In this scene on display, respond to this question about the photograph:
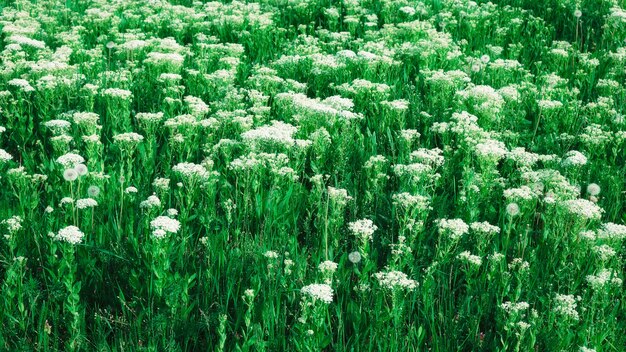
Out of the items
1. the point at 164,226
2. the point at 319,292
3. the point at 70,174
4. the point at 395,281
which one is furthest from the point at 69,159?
the point at 395,281

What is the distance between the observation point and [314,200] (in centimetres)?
487

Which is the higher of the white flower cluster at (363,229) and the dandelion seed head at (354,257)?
the white flower cluster at (363,229)

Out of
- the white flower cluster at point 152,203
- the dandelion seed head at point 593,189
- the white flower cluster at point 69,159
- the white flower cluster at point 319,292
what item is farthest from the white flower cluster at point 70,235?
the dandelion seed head at point 593,189


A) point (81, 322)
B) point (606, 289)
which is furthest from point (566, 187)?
point (81, 322)

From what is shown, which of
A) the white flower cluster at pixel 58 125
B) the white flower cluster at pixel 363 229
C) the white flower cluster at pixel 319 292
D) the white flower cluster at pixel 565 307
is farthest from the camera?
the white flower cluster at pixel 58 125

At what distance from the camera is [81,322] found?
383cm

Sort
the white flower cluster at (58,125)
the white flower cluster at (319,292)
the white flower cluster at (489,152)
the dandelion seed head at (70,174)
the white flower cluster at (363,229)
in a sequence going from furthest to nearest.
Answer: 1. the white flower cluster at (58,125)
2. the white flower cluster at (489,152)
3. the dandelion seed head at (70,174)
4. the white flower cluster at (363,229)
5. the white flower cluster at (319,292)

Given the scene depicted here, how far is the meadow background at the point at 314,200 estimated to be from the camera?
3832 mm

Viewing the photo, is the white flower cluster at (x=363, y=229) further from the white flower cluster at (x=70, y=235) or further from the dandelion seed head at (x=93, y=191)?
the dandelion seed head at (x=93, y=191)

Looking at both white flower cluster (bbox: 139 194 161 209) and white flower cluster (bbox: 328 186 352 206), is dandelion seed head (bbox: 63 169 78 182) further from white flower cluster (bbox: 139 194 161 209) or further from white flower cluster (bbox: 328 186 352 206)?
white flower cluster (bbox: 328 186 352 206)

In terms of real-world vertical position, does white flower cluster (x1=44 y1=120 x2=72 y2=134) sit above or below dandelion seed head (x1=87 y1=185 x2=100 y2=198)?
above

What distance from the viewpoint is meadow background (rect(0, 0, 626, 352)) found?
383 centimetres

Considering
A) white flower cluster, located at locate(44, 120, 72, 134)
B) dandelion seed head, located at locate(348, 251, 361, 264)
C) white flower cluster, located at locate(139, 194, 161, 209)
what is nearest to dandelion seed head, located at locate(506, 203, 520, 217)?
dandelion seed head, located at locate(348, 251, 361, 264)

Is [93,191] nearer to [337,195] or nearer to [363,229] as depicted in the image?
[337,195]
